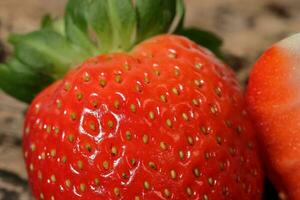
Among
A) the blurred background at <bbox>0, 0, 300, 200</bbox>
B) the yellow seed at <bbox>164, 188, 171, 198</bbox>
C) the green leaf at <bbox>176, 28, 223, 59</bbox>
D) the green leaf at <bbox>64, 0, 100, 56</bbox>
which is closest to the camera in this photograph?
the yellow seed at <bbox>164, 188, 171, 198</bbox>

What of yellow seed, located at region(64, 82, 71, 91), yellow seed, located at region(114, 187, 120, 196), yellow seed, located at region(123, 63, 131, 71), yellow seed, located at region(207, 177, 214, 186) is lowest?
yellow seed, located at region(114, 187, 120, 196)

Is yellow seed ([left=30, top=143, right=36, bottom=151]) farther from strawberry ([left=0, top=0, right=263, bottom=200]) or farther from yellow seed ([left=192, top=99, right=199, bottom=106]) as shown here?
yellow seed ([left=192, top=99, right=199, bottom=106])

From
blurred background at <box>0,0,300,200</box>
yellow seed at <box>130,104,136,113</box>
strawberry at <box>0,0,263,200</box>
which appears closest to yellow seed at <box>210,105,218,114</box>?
strawberry at <box>0,0,263,200</box>

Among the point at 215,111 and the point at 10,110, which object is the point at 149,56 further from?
the point at 10,110

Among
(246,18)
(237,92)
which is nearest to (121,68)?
(237,92)

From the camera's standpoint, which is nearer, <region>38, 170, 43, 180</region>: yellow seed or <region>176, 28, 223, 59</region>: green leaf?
<region>38, 170, 43, 180</region>: yellow seed

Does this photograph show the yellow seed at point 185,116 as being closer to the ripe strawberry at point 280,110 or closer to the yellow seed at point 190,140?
the yellow seed at point 190,140
